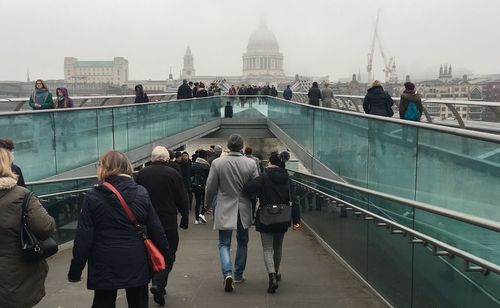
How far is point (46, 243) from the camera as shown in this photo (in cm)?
405

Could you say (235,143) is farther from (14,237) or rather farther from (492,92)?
(492,92)

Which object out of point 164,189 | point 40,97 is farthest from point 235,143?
point 40,97

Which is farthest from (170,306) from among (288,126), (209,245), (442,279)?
(288,126)

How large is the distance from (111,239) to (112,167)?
1.60ft

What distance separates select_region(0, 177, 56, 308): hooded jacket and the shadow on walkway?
195cm

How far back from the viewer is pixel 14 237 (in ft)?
13.1

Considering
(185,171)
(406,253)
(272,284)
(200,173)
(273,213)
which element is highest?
(273,213)

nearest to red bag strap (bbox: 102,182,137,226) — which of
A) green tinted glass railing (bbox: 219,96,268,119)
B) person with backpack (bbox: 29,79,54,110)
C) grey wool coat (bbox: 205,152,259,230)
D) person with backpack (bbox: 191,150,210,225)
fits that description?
grey wool coat (bbox: 205,152,259,230)

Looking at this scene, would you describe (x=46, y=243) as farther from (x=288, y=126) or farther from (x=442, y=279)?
(x=288, y=126)

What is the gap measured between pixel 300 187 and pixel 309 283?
4.16 m

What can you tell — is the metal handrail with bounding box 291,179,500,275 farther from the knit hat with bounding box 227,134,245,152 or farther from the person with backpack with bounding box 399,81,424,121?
the person with backpack with bounding box 399,81,424,121

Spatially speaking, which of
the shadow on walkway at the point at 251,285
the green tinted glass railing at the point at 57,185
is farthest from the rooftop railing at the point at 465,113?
the green tinted glass railing at the point at 57,185

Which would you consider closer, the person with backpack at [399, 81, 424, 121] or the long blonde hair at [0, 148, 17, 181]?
the long blonde hair at [0, 148, 17, 181]

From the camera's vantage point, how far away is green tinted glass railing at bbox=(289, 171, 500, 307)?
408 cm
